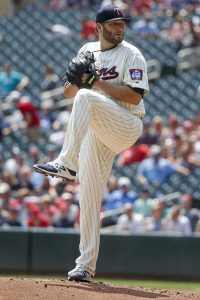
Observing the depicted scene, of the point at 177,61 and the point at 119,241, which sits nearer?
the point at 119,241

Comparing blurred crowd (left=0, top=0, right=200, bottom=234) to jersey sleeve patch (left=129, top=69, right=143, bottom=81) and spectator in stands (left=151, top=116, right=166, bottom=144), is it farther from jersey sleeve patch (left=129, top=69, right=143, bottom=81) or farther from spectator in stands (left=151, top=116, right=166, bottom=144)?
jersey sleeve patch (left=129, top=69, right=143, bottom=81)

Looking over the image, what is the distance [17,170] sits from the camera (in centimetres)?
1437

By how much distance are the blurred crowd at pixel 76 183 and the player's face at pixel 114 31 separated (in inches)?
240

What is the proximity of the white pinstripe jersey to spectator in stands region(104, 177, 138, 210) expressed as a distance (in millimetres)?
6867

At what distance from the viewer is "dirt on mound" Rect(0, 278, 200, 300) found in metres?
5.91

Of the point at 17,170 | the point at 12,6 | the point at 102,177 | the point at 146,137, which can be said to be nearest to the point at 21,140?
the point at 17,170

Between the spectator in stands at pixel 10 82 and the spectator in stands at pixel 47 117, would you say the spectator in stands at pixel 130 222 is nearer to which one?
the spectator in stands at pixel 47 117

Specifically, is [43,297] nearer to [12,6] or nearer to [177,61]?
[177,61]

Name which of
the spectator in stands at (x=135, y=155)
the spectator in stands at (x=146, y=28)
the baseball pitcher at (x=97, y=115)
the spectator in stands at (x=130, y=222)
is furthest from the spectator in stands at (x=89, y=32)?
the baseball pitcher at (x=97, y=115)

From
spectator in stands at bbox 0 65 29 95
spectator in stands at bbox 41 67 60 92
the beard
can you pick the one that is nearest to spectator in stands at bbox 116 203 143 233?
spectator in stands at bbox 41 67 60 92

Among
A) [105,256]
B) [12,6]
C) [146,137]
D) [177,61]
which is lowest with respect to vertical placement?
[105,256]

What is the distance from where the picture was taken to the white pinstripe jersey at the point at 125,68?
6398 millimetres

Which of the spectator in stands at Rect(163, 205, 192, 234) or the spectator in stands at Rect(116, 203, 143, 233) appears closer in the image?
the spectator in stands at Rect(163, 205, 192, 234)

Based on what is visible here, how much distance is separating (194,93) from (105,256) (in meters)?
4.46
